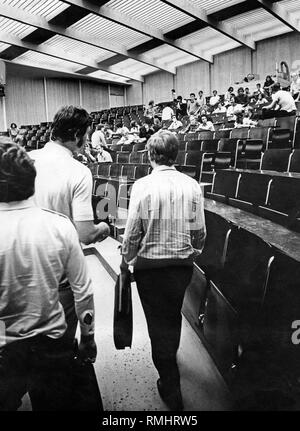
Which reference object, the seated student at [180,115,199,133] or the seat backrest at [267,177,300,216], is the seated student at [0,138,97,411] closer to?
the seat backrest at [267,177,300,216]

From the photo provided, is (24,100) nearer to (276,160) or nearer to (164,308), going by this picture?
(276,160)

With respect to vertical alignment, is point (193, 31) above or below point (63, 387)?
above

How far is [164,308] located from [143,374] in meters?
0.37

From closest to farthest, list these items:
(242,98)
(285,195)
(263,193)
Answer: (285,195) < (263,193) < (242,98)

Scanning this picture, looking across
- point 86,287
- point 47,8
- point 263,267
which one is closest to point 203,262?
point 263,267

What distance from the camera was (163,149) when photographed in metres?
1.33

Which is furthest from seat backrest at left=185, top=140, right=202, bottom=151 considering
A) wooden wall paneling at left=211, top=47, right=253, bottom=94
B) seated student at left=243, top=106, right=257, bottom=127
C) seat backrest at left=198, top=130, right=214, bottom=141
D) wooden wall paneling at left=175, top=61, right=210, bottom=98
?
wooden wall paneling at left=175, top=61, right=210, bottom=98

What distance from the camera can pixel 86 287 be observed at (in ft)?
3.14

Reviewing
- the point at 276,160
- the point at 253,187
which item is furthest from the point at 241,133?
the point at 253,187

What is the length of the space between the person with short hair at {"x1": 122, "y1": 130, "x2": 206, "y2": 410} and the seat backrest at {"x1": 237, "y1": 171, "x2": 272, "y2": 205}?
1.13 m

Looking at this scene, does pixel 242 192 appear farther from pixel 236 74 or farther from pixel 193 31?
pixel 236 74

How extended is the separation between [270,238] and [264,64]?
39.7 ft
